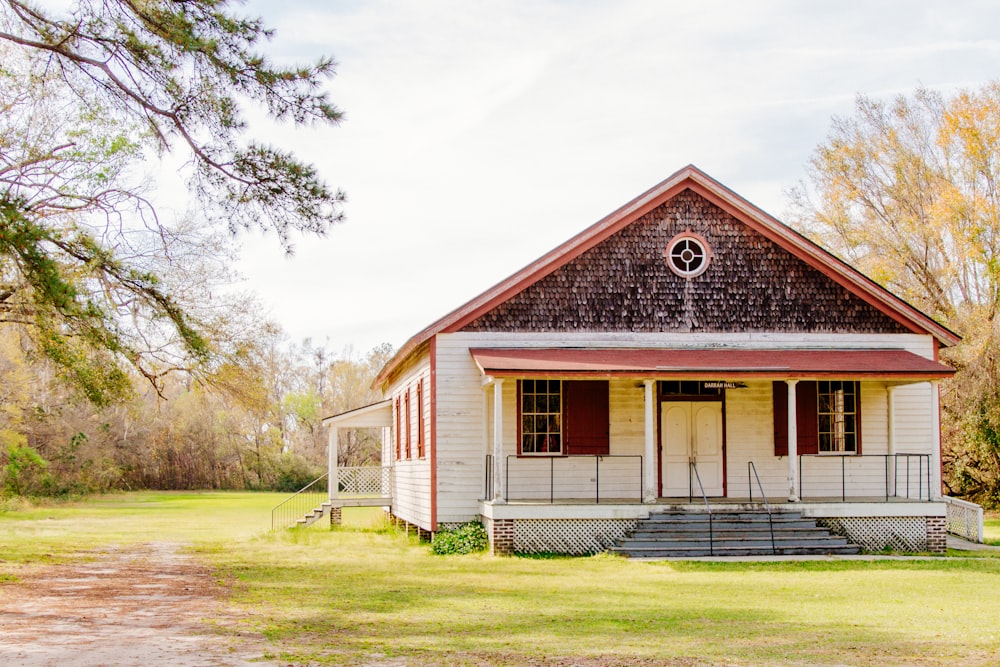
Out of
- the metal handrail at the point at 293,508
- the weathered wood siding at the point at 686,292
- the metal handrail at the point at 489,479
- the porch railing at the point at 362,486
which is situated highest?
the weathered wood siding at the point at 686,292

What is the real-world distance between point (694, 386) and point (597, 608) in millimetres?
9376

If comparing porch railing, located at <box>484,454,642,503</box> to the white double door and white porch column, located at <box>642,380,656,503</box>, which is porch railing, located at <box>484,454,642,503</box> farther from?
white porch column, located at <box>642,380,656,503</box>

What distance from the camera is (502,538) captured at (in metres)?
19.6

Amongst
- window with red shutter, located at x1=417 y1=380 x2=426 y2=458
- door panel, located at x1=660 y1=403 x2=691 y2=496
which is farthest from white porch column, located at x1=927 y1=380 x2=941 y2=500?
window with red shutter, located at x1=417 y1=380 x2=426 y2=458

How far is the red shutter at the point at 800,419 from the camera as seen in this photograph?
72.0 feet

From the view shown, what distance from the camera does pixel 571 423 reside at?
2148cm

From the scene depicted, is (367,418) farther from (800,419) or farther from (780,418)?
(800,419)

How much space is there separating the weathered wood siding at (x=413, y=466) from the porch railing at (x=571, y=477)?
5.33 ft

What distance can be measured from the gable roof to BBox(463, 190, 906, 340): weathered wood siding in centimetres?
14

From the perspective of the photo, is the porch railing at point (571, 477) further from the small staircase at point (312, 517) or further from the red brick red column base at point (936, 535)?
the small staircase at point (312, 517)

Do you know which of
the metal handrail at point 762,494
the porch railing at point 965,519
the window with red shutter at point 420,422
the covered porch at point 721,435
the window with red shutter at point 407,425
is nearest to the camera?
the metal handrail at point 762,494

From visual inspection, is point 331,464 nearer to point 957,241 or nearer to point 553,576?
point 553,576

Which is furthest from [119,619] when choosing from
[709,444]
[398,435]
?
[398,435]

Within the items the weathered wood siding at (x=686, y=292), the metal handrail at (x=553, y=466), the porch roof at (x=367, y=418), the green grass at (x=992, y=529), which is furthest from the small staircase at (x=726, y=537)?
the porch roof at (x=367, y=418)
